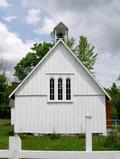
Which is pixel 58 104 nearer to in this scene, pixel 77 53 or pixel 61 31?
pixel 61 31

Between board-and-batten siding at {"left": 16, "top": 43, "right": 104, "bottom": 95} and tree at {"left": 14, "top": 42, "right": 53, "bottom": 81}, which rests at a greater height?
tree at {"left": 14, "top": 42, "right": 53, "bottom": 81}

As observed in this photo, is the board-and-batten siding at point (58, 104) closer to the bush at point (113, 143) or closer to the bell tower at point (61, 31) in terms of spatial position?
the bell tower at point (61, 31)

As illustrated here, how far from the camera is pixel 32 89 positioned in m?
29.3

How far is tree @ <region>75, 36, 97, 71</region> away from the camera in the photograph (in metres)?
59.8

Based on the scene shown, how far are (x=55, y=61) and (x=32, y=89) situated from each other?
2619 mm

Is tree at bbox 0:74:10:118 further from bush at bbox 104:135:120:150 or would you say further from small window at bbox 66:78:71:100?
bush at bbox 104:135:120:150

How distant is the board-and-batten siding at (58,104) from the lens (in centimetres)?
2900

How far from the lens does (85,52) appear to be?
59969 millimetres

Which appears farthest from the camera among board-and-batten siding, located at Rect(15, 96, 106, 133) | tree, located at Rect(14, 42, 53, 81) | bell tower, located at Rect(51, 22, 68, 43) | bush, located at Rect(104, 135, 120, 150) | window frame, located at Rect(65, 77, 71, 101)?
tree, located at Rect(14, 42, 53, 81)

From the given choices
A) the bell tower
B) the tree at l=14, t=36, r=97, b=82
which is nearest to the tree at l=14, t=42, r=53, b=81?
the tree at l=14, t=36, r=97, b=82

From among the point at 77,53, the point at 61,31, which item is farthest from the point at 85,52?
the point at 61,31

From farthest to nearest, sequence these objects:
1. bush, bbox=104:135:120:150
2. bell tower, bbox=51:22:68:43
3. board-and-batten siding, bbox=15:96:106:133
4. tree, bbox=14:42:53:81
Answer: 1. tree, bbox=14:42:53:81
2. bell tower, bbox=51:22:68:43
3. board-and-batten siding, bbox=15:96:106:133
4. bush, bbox=104:135:120:150

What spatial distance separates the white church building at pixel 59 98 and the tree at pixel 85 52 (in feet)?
99.9

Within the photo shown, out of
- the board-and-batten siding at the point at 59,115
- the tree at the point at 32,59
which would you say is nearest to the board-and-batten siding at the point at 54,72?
the board-and-batten siding at the point at 59,115
